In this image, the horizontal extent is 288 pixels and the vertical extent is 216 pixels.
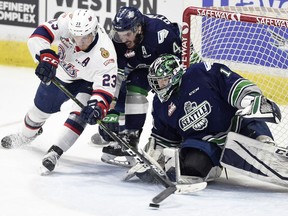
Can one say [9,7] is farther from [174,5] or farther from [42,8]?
[174,5]

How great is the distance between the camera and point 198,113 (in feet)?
14.5

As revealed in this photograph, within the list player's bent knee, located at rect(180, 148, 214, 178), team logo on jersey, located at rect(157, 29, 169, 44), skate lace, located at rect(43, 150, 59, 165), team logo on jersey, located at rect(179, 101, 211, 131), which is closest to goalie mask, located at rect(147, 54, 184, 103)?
team logo on jersey, located at rect(179, 101, 211, 131)

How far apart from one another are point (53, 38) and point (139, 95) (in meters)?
0.56

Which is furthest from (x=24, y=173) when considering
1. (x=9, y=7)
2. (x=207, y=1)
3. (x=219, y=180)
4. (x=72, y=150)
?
(x=9, y=7)

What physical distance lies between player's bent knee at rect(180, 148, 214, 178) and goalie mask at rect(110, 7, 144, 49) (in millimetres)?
745

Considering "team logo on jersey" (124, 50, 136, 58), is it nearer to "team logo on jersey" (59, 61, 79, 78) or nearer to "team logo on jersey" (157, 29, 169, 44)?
"team logo on jersey" (157, 29, 169, 44)

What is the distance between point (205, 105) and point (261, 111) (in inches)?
12.8

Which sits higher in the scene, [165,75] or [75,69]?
[165,75]

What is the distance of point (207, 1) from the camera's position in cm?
624

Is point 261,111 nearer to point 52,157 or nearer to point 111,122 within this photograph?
point 52,157

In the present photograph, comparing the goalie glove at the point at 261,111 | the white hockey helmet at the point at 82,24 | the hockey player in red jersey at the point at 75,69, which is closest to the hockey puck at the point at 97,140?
the hockey player in red jersey at the point at 75,69

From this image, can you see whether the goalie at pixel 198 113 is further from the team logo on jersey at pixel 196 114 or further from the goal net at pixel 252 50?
the goal net at pixel 252 50

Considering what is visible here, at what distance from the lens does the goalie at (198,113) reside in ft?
14.2

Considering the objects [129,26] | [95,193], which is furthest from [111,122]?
[95,193]
